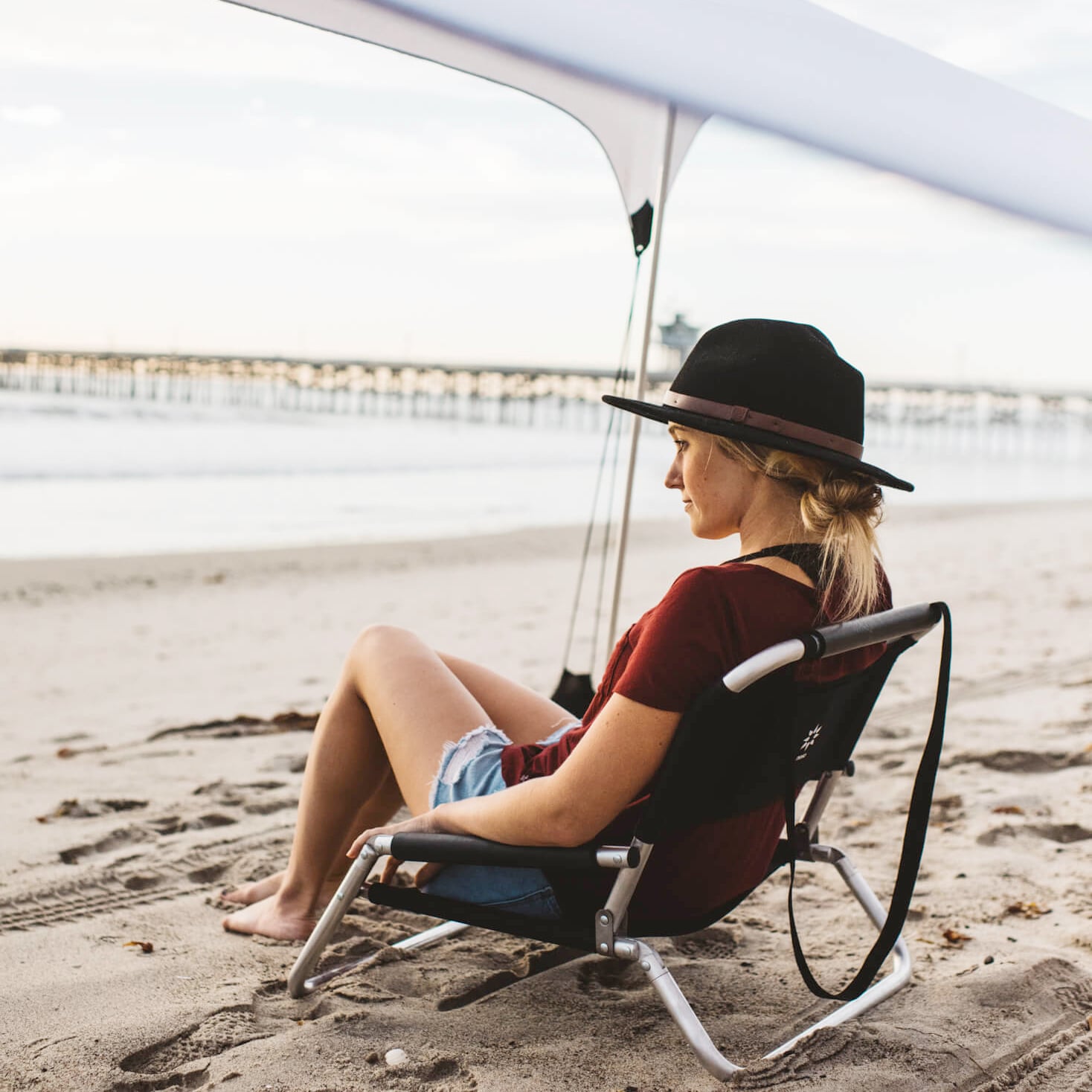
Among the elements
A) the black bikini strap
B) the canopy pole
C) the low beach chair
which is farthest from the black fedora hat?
the canopy pole

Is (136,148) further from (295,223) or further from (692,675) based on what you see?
(692,675)

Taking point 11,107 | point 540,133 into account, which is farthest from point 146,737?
point 11,107

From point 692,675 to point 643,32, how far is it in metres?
1.71

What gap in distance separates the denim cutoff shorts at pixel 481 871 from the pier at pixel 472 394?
48970 mm

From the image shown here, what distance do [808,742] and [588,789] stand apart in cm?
39

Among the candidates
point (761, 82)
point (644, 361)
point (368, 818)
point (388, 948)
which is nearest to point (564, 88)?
point (761, 82)

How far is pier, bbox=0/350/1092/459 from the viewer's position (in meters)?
52.2

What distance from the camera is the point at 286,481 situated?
15242 mm

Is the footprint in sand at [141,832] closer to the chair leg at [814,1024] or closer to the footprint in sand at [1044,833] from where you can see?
the chair leg at [814,1024]

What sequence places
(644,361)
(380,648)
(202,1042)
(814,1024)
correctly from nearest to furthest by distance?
1. (202,1042)
2. (814,1024)
3. (380,648)
4. (644,361)

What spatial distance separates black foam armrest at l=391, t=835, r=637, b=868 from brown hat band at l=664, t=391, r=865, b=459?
2.03ft

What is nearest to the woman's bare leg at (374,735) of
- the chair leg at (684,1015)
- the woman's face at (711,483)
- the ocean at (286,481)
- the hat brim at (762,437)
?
the chair leg at (684,1015)

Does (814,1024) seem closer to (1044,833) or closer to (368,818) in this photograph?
(368,818)

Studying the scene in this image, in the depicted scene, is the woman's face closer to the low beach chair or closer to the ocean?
the low beach chair
